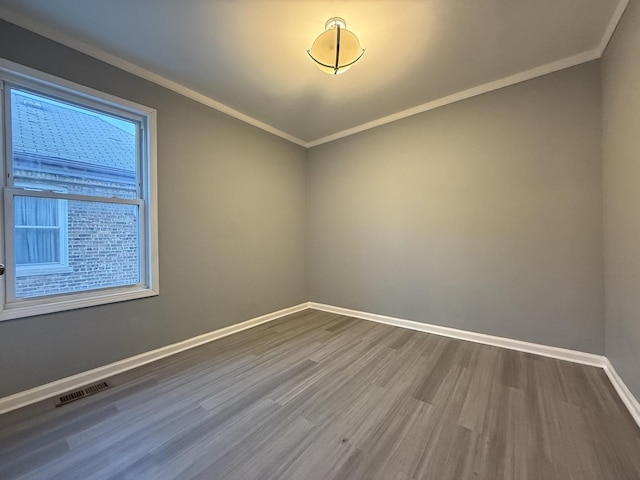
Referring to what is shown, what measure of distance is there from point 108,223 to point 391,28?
9.18 ft

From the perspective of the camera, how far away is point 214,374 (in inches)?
82.5

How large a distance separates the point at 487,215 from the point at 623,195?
954 mm

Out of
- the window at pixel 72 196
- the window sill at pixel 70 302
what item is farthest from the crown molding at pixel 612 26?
the window sill at pixel 70 302

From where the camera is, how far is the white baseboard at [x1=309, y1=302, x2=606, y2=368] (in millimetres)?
2189

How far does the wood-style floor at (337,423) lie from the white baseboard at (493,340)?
13 centimetres

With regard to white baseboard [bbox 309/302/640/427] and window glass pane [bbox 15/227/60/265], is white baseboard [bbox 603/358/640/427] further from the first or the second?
window glass pane [bbox 15/227/60/265]

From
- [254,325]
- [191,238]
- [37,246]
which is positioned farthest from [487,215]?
[37,246]

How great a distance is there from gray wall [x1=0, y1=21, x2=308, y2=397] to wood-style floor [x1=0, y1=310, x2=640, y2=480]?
1.14 feet

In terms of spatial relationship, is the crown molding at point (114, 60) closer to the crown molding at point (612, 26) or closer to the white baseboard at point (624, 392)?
the crown molding at point (612, 26)

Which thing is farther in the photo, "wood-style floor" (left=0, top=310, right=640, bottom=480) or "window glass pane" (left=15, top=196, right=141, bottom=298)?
"window glass pane" (left=15, top=196, right=141, bottom=298)

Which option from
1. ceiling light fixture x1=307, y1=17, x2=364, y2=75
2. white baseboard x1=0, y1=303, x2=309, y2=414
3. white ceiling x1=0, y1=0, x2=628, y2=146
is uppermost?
white ceiling x1=0, y1=0, x2=628, y2=146

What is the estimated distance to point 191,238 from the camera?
2668mm

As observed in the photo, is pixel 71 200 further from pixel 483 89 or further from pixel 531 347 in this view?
pixel 531 347


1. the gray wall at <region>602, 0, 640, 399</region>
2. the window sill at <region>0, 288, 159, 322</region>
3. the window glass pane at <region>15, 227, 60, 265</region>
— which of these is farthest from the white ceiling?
the window sill at <region>0, 288, 159, 322</region>
